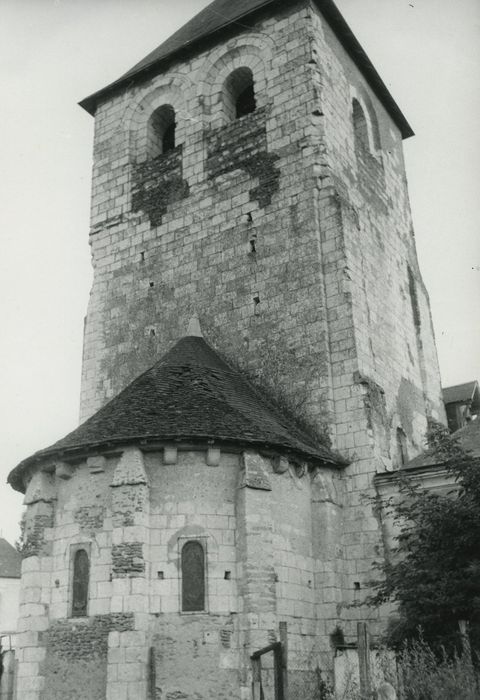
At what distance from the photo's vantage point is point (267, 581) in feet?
38.7

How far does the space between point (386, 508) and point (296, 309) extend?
4.25m

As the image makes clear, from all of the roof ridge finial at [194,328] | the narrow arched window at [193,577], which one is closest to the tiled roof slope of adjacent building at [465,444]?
the narrow arched window at [193,577]

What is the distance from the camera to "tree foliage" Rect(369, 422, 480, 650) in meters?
10.1

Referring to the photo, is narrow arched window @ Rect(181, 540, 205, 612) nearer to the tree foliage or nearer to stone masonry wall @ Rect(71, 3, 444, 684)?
stone masonry wall @ Rect(71, 3, 444, 684)

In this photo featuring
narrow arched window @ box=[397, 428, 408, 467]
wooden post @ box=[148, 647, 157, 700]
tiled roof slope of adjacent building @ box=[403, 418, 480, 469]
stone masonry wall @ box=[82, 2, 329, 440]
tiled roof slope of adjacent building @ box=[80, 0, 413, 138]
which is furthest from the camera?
tiled roof slope of adjacent building @ box=[80, 0, 413, 138]

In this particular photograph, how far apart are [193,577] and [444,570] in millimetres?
3705

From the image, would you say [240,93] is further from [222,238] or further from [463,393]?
[463,393]

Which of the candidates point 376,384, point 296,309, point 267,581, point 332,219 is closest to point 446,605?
point 267,581

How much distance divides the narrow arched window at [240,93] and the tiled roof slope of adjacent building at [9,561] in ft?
82.3

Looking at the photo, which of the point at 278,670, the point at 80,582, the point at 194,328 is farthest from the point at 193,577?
the point at 194,328

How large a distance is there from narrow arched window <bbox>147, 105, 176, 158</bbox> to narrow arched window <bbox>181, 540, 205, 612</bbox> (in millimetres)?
10776

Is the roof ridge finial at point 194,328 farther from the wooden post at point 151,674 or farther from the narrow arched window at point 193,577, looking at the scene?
the wooden post at point 151,674

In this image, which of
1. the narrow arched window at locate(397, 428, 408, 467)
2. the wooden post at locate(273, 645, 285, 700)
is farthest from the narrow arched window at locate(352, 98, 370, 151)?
the wooden post at locate(273, 645, 285, 700)

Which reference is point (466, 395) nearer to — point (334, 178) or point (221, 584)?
point (334, 178)
